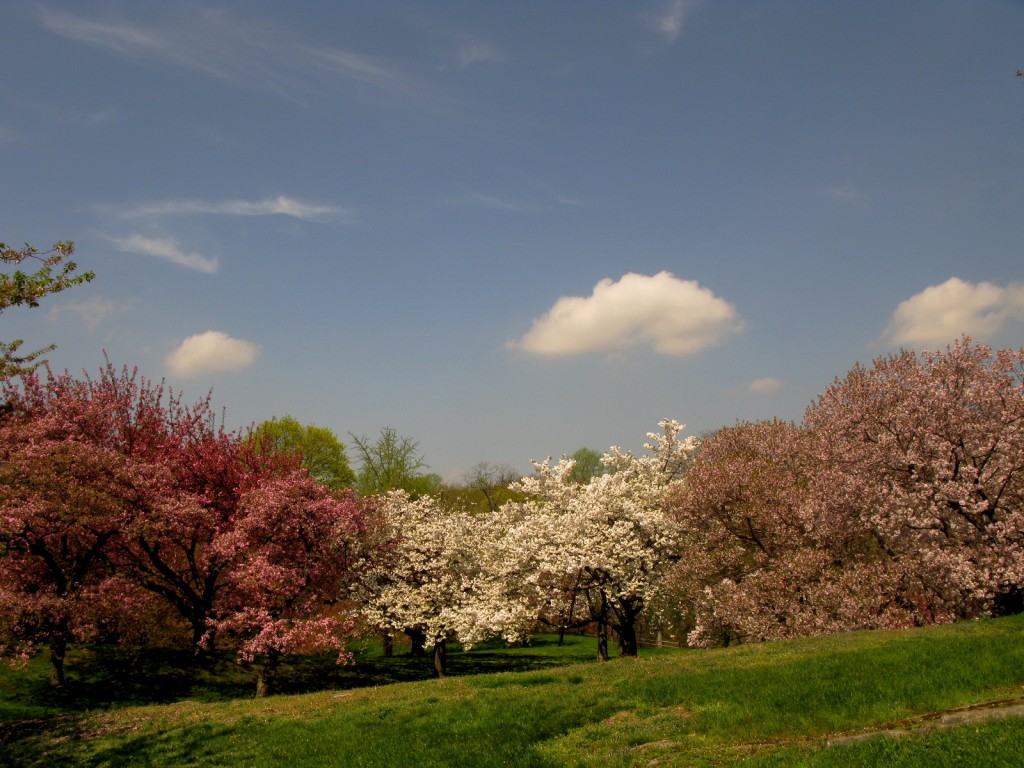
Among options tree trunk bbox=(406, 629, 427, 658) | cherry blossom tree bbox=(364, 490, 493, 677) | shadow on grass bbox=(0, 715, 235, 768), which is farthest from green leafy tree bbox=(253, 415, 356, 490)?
shadow on grass bbox=(0, 715, 235, 768)

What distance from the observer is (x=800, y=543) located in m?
29.9

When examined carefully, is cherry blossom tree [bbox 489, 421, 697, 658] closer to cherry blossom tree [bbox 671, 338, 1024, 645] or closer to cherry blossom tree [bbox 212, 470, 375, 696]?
cherry blossom tree [bbox 671, 338, 1024, 645]

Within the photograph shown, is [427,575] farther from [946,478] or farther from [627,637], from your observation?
[946,478]

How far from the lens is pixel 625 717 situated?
14.6 meters

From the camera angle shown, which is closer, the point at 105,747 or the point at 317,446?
the point at 105,747

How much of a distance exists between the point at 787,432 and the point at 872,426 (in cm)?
532

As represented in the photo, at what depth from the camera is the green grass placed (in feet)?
36.3

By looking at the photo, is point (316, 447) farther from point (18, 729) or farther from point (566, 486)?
point (18, 729)

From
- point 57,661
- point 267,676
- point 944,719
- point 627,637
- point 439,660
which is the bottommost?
point 439,660

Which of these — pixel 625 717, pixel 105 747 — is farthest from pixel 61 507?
pixel 625 717

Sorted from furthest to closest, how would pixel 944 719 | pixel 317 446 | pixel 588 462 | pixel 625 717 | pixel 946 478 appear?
pixel 588 462 → pixel 317 446 → pixel 946 478 → pixel 625 717 → pixel 944 719

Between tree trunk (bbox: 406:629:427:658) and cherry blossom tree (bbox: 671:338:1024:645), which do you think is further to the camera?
tree trunk (bbox: 406:629:427:658)

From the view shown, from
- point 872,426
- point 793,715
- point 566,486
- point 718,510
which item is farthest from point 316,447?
point 793,715

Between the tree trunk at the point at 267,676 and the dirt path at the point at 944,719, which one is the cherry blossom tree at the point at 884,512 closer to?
the dirt path at the point at 944,719
